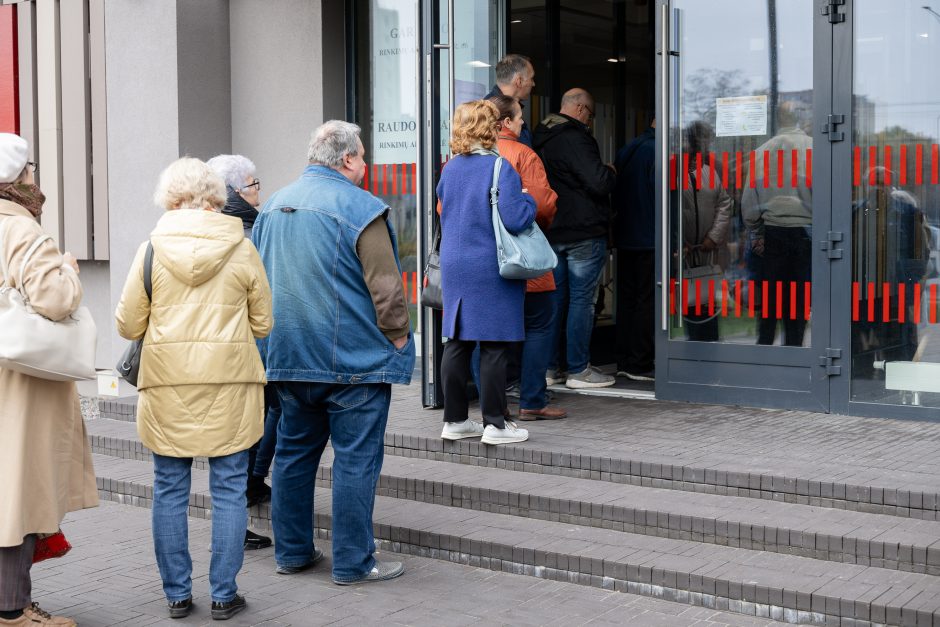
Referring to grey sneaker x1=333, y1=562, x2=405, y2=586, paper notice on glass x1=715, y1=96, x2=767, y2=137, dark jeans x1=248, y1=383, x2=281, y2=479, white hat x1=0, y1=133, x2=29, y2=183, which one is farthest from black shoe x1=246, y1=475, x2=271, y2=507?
paper notice on glass x1=715, y1=96, x2=767, y2=137

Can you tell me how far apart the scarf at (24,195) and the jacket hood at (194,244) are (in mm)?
446

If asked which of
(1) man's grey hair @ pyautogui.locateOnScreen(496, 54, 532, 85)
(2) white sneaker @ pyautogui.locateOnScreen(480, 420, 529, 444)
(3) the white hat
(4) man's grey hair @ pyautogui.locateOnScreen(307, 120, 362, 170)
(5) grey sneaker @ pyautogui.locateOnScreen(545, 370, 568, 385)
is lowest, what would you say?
(2) white sneaker @ pyautogui.locateOnScreen(480, 420, 529, 444)

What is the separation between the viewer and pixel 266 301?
4.83 meters

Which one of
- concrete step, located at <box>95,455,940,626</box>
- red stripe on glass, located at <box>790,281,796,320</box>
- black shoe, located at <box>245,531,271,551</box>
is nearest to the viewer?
concrete step, located at <box>95,455,940,626</box>

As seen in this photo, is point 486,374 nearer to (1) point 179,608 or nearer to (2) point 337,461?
(2) point 337,461

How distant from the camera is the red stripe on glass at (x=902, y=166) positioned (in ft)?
22.3

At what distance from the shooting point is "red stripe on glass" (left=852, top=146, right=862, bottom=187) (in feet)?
22.8

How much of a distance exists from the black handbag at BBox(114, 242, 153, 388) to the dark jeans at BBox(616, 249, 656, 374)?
471 cm

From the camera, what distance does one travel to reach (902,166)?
682 cm

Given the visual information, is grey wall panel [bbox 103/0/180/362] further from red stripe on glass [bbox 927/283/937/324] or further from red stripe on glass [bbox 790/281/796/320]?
red stripe on glass [bbox 927/283/937/324]

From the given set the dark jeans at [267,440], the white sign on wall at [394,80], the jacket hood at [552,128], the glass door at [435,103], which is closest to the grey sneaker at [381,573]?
the dark jeans at [267,440]

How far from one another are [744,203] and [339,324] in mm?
3294

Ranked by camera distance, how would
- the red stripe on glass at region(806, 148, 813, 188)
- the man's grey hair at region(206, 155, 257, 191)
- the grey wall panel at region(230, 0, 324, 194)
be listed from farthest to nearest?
the grey wall panel at region(230, 0, 324, 194) → the red stripe on glass at region(806, 148, 813, 188) → the man's grey hair at region(206, 155, 257, 191)

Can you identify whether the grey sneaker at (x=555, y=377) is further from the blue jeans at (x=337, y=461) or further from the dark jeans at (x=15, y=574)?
the dark jeans at (x=15, y=574)
